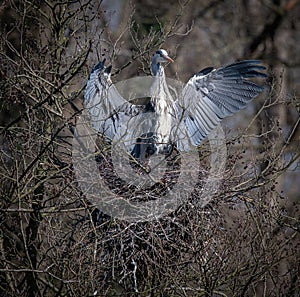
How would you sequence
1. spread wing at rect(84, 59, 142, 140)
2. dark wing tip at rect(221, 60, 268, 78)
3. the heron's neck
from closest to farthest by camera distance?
spread wing at rect(84, 59, 142, 140), dark wing tip at rect(221, 60, 268, 78), the heron's neck

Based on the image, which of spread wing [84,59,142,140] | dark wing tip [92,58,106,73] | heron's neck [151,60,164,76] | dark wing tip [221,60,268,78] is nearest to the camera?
Result: spread wing [84,59,142,140]

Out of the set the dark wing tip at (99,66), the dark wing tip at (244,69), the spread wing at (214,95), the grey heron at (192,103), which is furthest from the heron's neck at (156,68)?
the dark wing tip at (99,66)

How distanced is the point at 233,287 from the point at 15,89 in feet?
Result: 8.38

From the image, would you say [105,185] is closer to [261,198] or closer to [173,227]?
[173,227]

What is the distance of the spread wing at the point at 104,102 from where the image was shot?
7.38 metres

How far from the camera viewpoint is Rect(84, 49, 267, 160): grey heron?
805cm

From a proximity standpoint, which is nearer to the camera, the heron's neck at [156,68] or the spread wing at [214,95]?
the spread wing at [214,95]

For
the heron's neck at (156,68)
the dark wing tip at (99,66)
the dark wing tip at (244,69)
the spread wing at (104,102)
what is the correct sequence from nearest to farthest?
the spread wing at (104,102) → the dark wing tip at (99,66) → the dark wing tip at (244,69) → the heron's neck at (156,68)

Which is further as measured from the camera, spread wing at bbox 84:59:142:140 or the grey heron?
the grey heron

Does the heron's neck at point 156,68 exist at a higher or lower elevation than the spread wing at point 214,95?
higher

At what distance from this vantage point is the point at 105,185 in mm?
6723

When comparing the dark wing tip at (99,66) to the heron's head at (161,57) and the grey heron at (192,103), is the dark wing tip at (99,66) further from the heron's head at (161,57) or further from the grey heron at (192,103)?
the heron's head at (161,57)

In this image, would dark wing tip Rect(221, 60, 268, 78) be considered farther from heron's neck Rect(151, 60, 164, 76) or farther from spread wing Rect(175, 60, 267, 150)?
heron's neck Rect(151, 60, 164, 76)

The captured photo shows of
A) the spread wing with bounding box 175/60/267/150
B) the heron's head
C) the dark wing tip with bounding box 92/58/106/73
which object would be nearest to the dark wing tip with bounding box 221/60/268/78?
the spread wing with bounding box 175/60/267/150
